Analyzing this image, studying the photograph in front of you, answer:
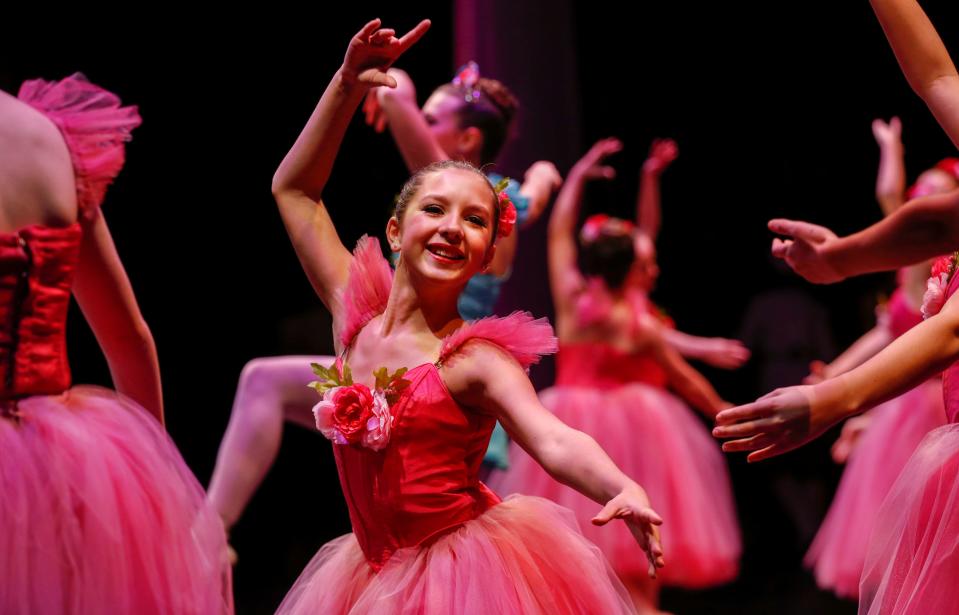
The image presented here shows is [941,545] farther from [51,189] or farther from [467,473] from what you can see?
[51,189]

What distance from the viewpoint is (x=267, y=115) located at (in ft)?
13.6

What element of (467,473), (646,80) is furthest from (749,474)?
(467,473)

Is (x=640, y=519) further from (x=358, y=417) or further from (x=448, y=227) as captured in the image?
(x=448, y=227)

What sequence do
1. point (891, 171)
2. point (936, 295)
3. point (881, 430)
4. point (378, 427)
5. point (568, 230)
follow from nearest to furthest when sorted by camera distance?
point (378, 427)
point (936, 295)
point (891, 171)
point (881, 430)
point (568, 230)

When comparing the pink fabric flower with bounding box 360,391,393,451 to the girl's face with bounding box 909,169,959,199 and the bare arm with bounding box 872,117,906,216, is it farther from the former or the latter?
the girl's face with bounding box 909,169,959,199

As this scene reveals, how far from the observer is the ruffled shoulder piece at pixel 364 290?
1911mm

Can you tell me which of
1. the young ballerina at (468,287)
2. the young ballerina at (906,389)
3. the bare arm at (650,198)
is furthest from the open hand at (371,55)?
the bare arm at (650,198)

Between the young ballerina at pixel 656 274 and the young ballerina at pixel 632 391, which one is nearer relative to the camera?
the young ballerina at pixel 632 391

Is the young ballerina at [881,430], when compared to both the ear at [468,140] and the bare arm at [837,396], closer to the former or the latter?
the ear at [468,140]

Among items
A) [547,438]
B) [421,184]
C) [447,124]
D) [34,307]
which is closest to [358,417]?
[547,438]

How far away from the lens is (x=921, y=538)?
5.43 feet

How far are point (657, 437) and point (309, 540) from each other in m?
1.61

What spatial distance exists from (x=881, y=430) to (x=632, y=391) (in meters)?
0.86

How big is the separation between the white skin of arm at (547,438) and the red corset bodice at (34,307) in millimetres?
634
